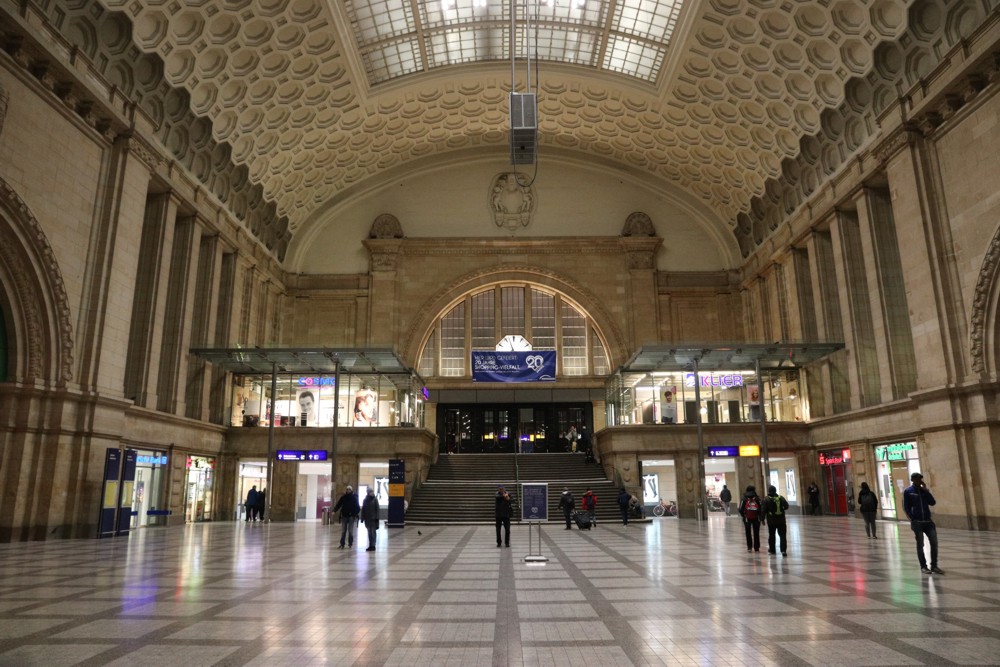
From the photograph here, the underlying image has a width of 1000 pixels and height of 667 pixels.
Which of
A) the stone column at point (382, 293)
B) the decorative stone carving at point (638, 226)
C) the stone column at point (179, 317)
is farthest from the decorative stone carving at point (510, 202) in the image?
the stone column at point (179, 317)

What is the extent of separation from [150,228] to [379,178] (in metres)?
16.6

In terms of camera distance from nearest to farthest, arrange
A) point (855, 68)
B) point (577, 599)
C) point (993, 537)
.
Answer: point (577, 599)
point (993, 537)
point (855, 68)

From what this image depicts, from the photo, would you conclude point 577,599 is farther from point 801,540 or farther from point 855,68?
point 855,68

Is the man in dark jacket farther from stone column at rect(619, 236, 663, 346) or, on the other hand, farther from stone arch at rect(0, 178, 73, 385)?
stone column at rect(619, 236, 663, 346)

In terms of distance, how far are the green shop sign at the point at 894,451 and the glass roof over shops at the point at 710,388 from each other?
19.5 ft

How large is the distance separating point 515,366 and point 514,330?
23.8 ft

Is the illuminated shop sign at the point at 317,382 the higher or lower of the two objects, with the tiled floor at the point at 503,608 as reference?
higher

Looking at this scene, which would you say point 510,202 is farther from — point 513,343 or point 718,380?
point 718,380

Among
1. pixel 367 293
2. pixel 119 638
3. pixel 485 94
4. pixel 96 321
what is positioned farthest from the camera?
pixel 367 293

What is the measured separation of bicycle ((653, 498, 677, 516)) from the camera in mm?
28562

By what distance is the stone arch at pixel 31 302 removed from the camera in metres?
17.1

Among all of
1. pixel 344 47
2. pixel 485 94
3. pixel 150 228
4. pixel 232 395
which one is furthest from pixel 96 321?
pixel 485 94

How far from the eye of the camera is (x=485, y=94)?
3394 cm

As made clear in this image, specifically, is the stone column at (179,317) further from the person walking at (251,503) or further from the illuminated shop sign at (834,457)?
the illuminated shop sign at (834,457)
